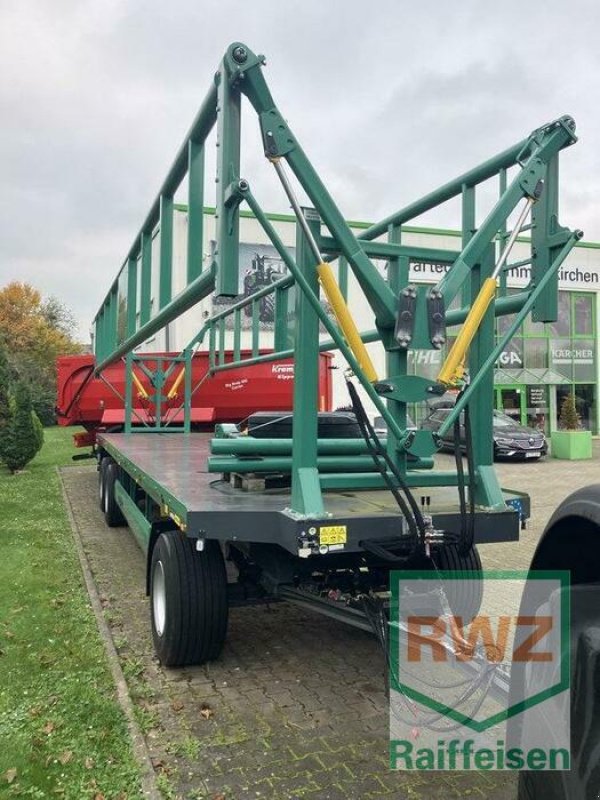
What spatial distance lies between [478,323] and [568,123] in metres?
1.22

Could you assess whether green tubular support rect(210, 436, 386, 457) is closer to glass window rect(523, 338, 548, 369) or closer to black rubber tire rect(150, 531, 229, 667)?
black rubber tire rect(150, 531, 229, 667)

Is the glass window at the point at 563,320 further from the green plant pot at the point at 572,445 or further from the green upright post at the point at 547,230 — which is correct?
the green upright post at the point at 547,230

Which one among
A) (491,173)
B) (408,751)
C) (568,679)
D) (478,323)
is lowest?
(408,751)

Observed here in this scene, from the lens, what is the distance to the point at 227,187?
3.30 meters

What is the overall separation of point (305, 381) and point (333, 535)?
78 centimetres

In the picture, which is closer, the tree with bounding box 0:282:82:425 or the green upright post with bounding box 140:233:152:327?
the green upright post with bounding box 140:233:152:327

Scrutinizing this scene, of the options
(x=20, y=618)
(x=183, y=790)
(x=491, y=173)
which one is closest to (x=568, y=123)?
(x=491, y=173)

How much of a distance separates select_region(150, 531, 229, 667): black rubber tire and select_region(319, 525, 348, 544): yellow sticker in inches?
Result: 45.5

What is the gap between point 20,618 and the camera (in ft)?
17.1

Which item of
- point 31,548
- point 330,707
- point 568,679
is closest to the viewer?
point 568,679

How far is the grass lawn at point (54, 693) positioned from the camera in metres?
3.10

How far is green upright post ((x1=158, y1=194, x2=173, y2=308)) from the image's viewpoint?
5094mm

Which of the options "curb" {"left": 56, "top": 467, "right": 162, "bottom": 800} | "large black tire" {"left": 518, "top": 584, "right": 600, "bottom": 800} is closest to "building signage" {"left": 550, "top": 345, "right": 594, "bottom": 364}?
"curb" {"left": 56, "top": 467, "right": 162, "bottom": 800}

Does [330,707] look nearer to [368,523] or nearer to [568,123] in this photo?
[368,523]
